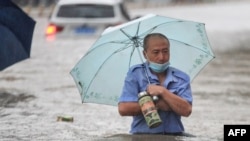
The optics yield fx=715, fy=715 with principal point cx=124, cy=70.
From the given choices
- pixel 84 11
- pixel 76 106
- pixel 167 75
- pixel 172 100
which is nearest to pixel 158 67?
pixel 167 75

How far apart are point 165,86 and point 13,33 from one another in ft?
8.84

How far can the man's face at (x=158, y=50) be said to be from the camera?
558 centimetres

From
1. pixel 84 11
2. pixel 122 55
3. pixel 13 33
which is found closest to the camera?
pixel 122 55

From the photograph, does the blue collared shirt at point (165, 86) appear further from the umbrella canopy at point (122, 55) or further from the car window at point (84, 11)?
the car window at point (84, 11)

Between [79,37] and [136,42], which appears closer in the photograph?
[136,42]

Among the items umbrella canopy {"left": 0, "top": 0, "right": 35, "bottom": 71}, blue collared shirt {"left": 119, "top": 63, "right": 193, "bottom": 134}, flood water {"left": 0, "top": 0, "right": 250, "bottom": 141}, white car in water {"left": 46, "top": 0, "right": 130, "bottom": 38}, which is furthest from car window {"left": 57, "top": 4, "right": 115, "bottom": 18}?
blue collared shirt {"left": 119, "top": 63, "right": 193, "bottom": 134}

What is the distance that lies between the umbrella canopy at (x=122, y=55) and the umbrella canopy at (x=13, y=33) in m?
1.41

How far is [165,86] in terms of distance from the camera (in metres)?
5.60

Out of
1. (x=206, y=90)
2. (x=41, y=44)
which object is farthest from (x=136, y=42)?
(x=41, y=44)

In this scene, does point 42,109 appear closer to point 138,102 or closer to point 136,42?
point 136,42

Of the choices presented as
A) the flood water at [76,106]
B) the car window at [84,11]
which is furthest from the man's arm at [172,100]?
the car window at [84,11]

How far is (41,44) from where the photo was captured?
22.3 m

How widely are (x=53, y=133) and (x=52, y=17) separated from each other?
424 inches

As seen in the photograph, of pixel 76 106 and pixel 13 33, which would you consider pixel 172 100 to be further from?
pixel 76 106
